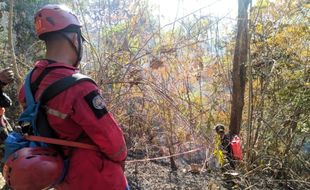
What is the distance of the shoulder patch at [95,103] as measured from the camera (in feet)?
6.34

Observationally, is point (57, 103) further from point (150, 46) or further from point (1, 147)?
point (150, 46)

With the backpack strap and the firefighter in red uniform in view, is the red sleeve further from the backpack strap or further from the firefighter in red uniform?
the backpack strap

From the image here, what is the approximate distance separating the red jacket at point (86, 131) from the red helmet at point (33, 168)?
0.32 feet

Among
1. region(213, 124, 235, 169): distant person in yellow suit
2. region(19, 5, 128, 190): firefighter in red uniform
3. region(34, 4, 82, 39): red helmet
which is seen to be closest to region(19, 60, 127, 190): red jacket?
region(19, 5, 128, 190): firefighter in red uniform

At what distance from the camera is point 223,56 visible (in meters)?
7.04

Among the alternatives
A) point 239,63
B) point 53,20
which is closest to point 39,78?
point 53,20

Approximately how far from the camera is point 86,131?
1.95 metres

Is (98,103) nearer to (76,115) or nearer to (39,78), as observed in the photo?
(76,115)

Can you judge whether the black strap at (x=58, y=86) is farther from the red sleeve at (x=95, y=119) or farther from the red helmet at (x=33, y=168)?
the red helmet at (x=33, y=168)

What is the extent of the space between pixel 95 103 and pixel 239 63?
398 centimetres

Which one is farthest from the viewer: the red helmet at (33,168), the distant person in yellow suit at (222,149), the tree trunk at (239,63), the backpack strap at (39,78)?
the tree trunk at (239,63)

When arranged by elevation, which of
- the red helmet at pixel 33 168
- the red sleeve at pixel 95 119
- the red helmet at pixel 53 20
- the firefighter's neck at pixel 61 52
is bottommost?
the red helmet at pixel 33 168

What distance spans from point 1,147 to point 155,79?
180 centimetres

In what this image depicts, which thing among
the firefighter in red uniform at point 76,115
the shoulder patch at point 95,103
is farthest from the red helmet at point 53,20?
the shoulder patch at point 95,103
